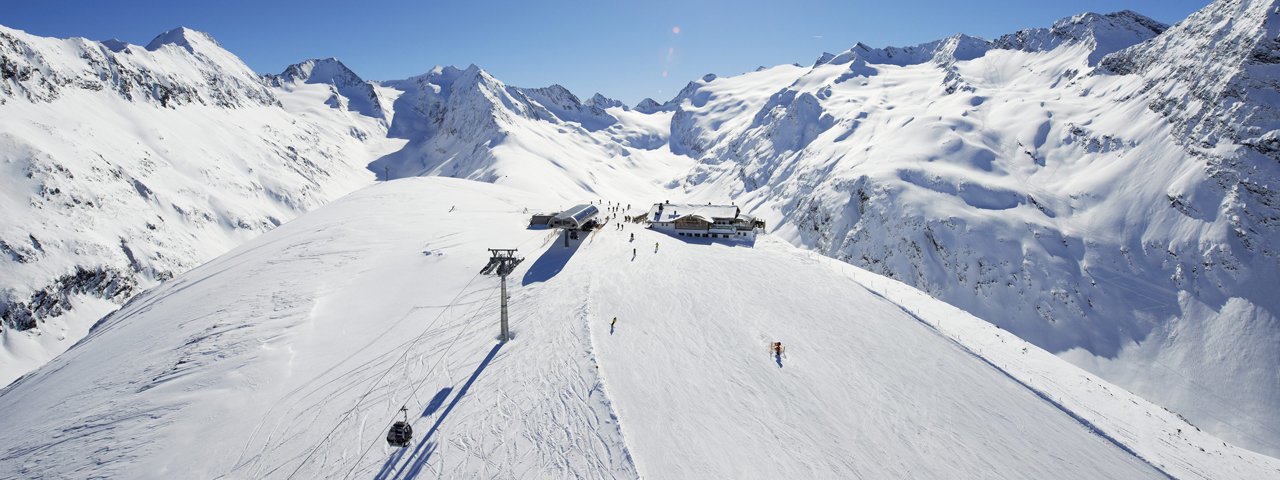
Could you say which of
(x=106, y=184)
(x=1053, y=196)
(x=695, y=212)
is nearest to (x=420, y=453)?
(x=695, y=212)

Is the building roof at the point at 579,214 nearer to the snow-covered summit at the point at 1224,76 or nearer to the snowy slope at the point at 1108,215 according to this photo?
the snowy slope at the point at 1108,215

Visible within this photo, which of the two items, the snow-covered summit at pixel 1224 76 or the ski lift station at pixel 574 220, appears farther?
the snow-covered summit at pixel 1224 76

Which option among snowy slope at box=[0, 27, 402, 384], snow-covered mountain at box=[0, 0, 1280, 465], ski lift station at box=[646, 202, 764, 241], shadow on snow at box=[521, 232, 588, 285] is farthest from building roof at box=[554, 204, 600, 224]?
snowy slope at box=[0, 27, 402, 384]

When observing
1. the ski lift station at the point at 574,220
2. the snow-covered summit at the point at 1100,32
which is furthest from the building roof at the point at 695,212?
the snow-covered summit at the point at 1100,32

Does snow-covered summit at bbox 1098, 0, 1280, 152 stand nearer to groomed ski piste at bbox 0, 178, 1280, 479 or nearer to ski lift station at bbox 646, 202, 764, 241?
ski lift station at bbox 646, 202, 764, 241

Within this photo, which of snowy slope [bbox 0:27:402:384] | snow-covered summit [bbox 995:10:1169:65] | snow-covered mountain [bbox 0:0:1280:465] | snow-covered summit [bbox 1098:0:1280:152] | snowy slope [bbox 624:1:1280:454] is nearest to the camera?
snowy slope [bbox 624:1:1280:454]

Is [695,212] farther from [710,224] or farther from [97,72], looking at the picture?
[97,72]

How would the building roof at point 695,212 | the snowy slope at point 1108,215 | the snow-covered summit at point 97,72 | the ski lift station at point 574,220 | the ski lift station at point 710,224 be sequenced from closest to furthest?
the ski lift station at point 574,220, the ski lift station at point 710,224, the building roof at point 695,212, the snowy slope at point 1108,215, the snow-covered summit at point 97,72
